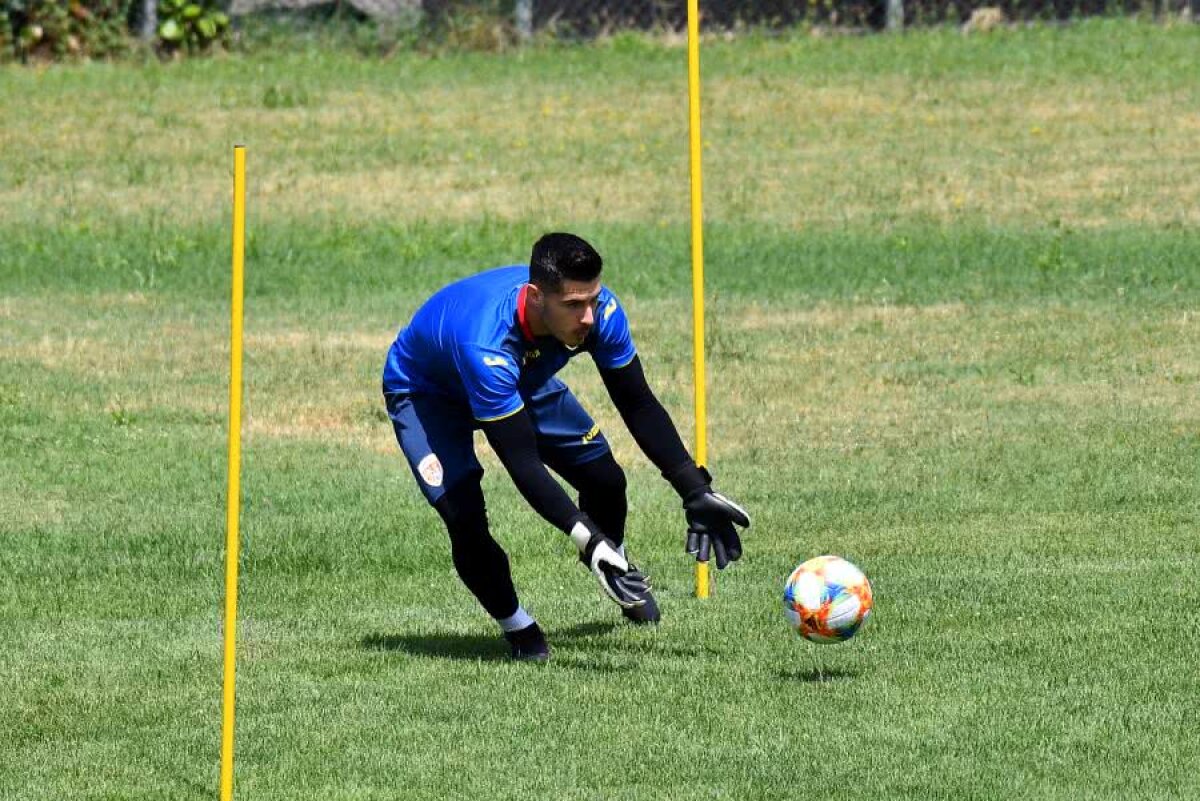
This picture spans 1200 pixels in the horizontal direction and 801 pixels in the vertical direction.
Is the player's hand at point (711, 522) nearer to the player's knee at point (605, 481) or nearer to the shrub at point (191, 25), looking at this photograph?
the player's knee at point (605, 481)

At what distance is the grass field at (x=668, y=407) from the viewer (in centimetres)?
845

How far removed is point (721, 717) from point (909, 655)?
1179 mm

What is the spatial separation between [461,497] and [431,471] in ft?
0.55

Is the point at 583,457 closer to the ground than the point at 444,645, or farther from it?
farther from it

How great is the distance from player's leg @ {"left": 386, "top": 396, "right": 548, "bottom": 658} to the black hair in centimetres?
110

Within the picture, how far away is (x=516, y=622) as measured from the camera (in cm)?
958

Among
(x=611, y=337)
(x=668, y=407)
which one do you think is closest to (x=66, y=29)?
(x=668, y=407)

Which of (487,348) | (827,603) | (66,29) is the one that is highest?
(66,29)

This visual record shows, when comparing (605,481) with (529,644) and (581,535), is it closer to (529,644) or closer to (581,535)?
(529,644)

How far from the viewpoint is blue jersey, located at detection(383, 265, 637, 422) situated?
8930 mm

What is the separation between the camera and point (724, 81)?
85.4 feet

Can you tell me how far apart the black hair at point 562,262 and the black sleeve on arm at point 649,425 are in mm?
845

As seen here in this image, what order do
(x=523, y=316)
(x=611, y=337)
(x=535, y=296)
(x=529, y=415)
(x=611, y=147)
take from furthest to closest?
1. (x=611, y=147)
2. (x=529, y=415)
3. (x=611, y=337)
4. (x=523, y=316)
5. (x=535, y=296)

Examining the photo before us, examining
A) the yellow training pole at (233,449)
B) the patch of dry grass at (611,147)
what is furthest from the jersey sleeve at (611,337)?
the patch of dry grass at (611,147)
